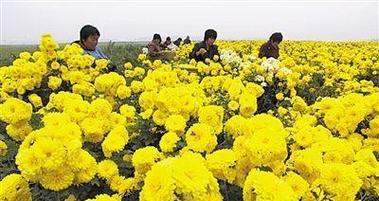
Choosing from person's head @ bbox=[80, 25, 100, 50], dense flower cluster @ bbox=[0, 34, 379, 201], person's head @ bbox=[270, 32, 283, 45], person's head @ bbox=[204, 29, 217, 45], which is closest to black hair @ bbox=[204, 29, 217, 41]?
person's head @ bbox=[204, 29, 217, 45]

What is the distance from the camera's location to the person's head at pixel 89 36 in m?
6.12

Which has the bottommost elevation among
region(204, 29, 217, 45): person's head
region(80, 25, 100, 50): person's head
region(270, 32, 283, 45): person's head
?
region(270, 32, 283, 45): person's head

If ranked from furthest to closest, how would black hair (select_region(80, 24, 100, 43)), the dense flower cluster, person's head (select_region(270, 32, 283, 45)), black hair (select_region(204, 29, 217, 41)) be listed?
1. person's head (select_region(270, 32, 283, 45))
2. black hair (select_region(204, 29, 217, 41))
3. black hair (select_region(80, 24, 100, 43))
4. the dense flower cluster

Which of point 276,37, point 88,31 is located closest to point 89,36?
point 88,31

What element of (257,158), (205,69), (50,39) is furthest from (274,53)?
(257,158)

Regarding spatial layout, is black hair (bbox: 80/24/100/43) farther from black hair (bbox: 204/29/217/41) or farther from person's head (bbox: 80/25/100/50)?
black hair (bbox: 204/29/217/41)

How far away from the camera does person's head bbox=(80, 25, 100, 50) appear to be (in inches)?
241

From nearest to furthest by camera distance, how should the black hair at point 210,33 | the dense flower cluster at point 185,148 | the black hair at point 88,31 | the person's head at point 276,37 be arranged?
the dense flower cluster at point 185,148, the black hair at point 88,31, the black hair at point 210,33, the person's head at point 276,37

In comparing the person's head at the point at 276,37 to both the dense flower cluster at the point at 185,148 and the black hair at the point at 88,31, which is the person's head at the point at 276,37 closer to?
the black hair at the point at 88,31

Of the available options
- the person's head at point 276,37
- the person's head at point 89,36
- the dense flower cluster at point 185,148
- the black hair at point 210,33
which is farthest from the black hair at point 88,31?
the person's head at point 276,37

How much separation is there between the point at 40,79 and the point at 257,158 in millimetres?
3213

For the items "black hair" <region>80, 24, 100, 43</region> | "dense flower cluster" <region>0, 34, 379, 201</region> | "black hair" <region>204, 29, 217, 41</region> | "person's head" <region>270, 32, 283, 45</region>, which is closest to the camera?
"dense flower cluster" <region>0, 34, 379, 201</region>

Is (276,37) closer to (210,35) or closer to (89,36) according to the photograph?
(210,35)

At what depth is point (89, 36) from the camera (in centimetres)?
614
